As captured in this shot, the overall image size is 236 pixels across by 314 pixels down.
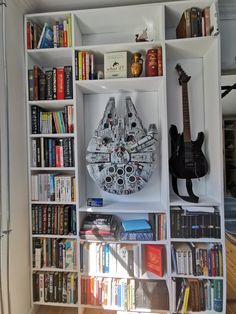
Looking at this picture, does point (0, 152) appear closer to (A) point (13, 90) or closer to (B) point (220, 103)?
(A) point (13, 90)

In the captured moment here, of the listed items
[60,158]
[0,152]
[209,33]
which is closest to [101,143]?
[60,158]

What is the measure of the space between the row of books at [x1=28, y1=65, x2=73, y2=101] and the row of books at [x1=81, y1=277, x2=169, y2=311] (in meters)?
1.51

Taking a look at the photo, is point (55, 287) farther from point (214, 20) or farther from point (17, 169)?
point (214, 20)

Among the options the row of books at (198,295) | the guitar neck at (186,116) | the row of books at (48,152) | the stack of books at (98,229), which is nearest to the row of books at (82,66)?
the row of books at (48,152)

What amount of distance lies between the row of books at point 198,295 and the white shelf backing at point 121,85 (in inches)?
61.3

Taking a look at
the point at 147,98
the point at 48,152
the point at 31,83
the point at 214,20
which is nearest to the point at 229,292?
the point at 147,98

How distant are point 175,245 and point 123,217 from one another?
1.62ft

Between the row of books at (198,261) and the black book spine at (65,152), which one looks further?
the black book spine at (65,152)

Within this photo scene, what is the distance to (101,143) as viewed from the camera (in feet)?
5.40

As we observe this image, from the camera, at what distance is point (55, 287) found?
5.56 feet

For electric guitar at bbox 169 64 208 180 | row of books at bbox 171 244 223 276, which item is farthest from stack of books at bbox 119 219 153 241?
electric guitar at bbox 169 64 208 180

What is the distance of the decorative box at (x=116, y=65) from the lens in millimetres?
1622

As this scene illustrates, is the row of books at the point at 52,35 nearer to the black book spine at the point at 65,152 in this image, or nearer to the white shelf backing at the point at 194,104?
the black book spine at the point at 65,152

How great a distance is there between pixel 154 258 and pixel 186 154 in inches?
33.9
